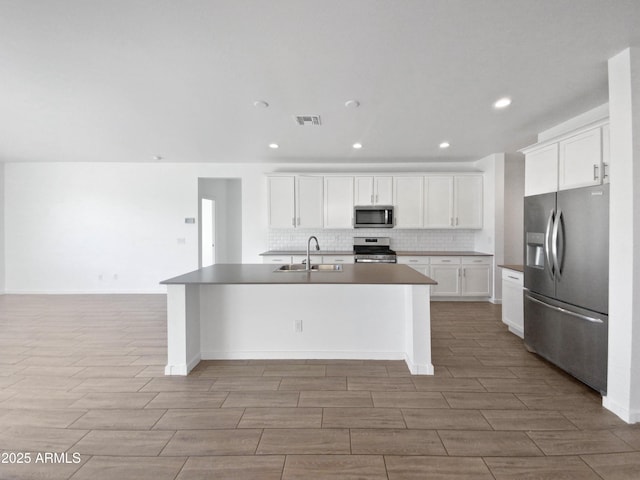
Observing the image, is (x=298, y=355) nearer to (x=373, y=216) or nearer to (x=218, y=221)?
(x=373, y=216)

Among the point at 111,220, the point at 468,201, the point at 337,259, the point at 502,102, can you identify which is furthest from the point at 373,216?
the point at 111,220

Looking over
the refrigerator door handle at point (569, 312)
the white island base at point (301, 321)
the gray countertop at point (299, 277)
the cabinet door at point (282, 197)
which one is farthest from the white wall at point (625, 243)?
the cabinet door at point (282, 197)

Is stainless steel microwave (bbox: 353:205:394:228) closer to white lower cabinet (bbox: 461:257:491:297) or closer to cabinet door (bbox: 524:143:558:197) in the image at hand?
white lower cabinet (bbox: 461:257:491:297)

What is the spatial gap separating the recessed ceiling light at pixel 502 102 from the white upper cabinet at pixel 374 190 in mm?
2565

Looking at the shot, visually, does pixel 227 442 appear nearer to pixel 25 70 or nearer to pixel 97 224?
→ pixel 25 70

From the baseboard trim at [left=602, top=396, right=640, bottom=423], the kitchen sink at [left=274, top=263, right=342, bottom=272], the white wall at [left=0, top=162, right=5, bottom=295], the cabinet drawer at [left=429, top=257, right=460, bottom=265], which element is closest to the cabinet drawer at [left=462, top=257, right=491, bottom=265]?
the cabinet drawer at [left=429, top=257, right=460, bottom=265]

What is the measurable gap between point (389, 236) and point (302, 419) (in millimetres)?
4543

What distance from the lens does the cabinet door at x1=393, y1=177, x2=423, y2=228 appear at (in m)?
5.80

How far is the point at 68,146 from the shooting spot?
5008 millimetres

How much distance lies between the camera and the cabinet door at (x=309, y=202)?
582cm

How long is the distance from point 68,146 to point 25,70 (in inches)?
112

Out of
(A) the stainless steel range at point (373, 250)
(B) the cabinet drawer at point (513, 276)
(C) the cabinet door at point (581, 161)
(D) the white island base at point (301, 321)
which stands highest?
(C) the cabinet door at point (581, 161)

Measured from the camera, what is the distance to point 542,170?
3.19 meters

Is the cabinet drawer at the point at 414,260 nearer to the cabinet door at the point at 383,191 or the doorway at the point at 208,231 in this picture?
the cabinet door at the point at 383,191
